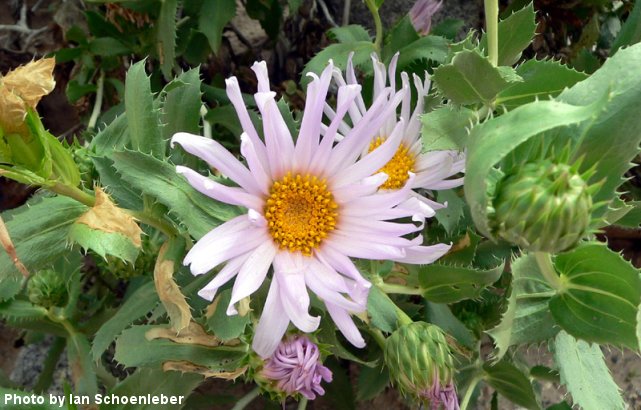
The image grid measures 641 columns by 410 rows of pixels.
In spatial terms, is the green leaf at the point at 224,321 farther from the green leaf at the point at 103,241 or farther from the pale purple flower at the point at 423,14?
the pale purple flower at the point at 423,14

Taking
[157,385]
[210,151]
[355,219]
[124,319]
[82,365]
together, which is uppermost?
[210,151]

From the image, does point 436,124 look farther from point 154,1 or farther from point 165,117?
point 154,1

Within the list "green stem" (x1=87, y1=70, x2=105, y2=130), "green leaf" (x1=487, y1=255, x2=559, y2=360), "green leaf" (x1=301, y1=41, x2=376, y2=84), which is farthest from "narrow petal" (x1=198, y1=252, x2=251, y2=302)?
"green stem" (x1=87, y1=70, x2=105, y2=130)

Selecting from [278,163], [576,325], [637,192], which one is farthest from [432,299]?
[637,192]

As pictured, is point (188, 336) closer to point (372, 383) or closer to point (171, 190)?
point (171, 190)

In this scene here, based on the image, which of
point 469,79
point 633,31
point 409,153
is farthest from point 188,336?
point 633,31

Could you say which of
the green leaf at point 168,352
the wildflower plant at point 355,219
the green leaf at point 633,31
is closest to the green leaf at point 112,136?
the wildflower plant at point 355,219
